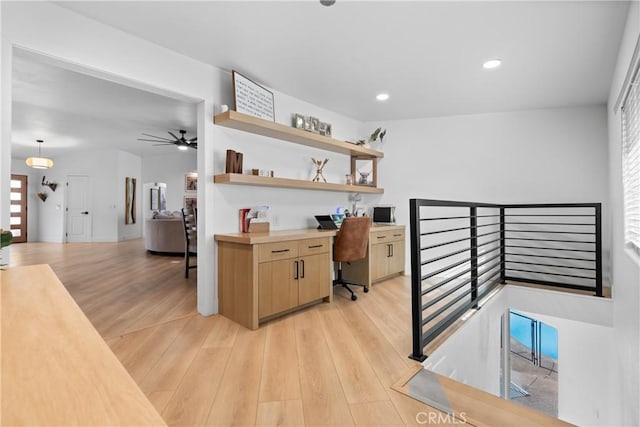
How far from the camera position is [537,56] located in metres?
2.65

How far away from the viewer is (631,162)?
2.35 metres

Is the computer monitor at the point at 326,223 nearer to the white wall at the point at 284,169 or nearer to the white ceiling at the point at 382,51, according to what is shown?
the white wall at the point at 284,169

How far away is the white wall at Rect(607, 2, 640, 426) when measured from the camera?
77.9 inches

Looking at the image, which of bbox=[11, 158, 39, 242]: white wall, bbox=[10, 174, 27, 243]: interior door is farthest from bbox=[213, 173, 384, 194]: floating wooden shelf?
bbox=[10, 174, 27, 243]: interior door

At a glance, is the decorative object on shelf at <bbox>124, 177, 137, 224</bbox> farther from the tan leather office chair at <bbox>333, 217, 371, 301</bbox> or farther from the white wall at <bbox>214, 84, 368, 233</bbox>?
the tan leather office chair at <bbox>333, 217, 371, 301</bbox>

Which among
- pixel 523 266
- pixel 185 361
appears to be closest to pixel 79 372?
pixel 185 361

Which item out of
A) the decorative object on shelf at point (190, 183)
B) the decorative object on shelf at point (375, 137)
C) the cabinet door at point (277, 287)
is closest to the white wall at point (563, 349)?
the cabinet door at point (277, 287)

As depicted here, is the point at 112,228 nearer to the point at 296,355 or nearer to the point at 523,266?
the point at 296,355

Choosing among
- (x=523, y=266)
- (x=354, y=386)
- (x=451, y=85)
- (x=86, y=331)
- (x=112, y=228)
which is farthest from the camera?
(x=112, y=228)

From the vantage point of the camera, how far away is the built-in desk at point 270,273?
2592mm

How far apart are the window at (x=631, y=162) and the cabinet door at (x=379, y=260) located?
7.75ft

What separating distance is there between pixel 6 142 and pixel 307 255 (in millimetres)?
2344

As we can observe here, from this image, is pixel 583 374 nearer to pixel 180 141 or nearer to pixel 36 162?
pixel 180 141

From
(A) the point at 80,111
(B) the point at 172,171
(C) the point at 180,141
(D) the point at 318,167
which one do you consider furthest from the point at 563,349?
(B) the point at 172,171
